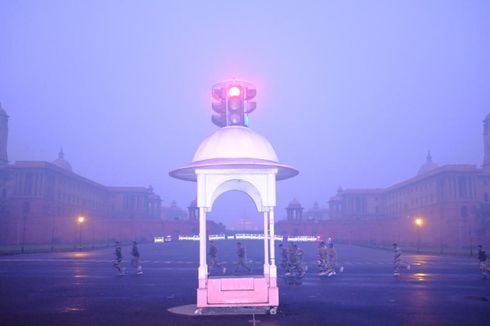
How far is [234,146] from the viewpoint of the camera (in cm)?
1305

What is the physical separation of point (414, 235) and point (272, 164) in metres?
55.6

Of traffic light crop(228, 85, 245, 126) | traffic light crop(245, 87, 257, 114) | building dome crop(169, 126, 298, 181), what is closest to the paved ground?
building dome crop(169, 126, 298, 181)

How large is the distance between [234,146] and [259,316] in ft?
15.8

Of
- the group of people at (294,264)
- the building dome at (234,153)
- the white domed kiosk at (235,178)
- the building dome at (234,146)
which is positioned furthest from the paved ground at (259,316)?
the building dome at (234,146)

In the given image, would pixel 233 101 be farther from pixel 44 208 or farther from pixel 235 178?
pixel 44 208

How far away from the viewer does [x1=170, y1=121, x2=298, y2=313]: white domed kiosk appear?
1232 centimetres

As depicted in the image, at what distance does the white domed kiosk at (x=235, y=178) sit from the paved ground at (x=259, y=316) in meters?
0.91

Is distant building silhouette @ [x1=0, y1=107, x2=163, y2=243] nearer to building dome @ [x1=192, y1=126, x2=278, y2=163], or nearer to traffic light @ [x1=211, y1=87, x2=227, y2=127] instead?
traffic light @ [x1=211, y1=87, x2=227, y2=127]

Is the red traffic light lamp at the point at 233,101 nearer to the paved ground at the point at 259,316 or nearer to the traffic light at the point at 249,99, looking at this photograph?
the traffic light at the point at 249,99

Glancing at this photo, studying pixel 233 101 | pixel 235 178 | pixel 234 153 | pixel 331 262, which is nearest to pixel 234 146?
pixel 234 153

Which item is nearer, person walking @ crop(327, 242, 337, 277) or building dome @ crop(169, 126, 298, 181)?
building dome @ crop(169, 126, 298, 181)

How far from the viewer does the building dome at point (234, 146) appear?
1298 cm

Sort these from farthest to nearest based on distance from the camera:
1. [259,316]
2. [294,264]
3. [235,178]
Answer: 1. [294,264]
2. [235,178]
3. [259,316]

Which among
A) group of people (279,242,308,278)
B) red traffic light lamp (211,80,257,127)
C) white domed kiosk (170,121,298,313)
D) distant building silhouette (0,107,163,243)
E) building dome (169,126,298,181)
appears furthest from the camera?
distant building silhouette (0,107,163,243)
